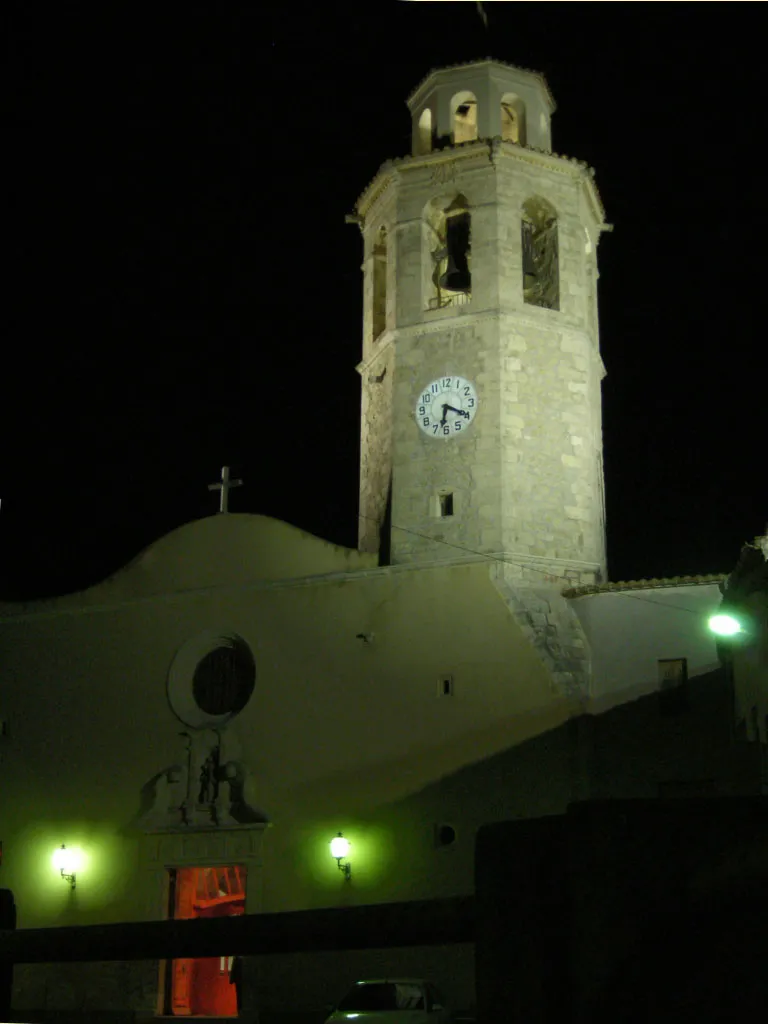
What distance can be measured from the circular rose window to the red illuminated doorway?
7.37 feet

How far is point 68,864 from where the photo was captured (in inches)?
716

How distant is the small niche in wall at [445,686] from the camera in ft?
54.9

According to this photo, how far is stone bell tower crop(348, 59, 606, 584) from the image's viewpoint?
58.1ft

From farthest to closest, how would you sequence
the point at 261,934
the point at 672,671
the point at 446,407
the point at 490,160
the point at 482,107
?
the point at 482,107 < the point at 490,160 < the point at 446,407 < the point at 672,671 < the point at 261,934

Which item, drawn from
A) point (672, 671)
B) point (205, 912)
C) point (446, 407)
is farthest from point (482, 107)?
point (205, 912)

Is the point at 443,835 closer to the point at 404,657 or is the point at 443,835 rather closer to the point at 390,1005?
the point at 404,657

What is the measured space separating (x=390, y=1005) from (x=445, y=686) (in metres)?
4.81

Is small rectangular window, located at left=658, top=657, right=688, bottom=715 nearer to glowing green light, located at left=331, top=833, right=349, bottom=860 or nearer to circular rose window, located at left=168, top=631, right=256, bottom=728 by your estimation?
glowing green light, located at left=331, top=833, right=349, bottom=860

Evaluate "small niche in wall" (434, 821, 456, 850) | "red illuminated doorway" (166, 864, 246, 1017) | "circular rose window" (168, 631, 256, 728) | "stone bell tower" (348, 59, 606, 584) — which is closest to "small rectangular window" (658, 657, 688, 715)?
"stone bell tower" (348, 59, 606, 584)

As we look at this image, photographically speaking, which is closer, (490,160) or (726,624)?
(726,624)

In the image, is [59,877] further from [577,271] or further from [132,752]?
[577,271]

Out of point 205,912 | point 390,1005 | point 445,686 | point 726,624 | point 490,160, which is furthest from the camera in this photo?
point 490,160

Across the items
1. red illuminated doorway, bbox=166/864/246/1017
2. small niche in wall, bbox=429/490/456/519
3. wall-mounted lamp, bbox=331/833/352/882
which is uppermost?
small niche in wall, bbox=429/490/456/519

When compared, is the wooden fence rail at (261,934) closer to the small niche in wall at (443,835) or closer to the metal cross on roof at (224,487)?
the small niche in wall at (443,835)
